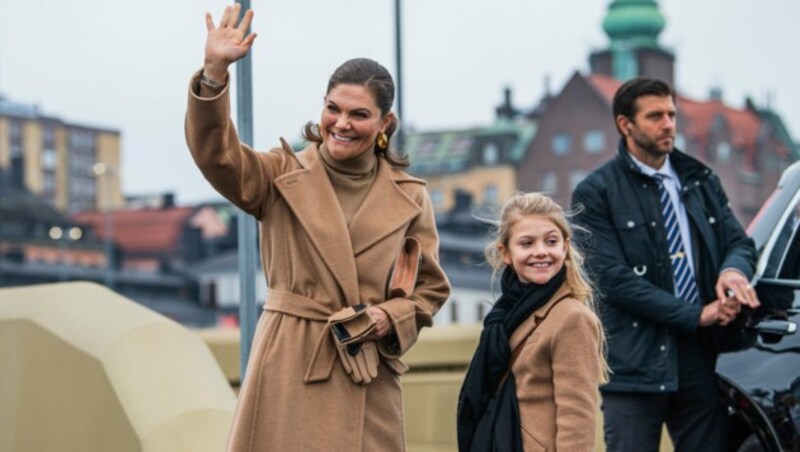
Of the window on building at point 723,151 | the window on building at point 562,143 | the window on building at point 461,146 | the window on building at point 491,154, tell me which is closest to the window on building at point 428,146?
the window on building at point 461,146

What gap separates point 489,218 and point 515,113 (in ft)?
352

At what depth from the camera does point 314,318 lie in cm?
440

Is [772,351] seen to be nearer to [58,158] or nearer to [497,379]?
[497,379]

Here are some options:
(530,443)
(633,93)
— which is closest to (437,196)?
(633,93)

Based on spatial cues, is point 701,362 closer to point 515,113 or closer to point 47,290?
point 47,290

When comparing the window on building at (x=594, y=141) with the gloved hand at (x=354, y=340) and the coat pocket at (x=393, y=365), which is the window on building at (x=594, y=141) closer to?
the coat pocket at (x=393, y=365)

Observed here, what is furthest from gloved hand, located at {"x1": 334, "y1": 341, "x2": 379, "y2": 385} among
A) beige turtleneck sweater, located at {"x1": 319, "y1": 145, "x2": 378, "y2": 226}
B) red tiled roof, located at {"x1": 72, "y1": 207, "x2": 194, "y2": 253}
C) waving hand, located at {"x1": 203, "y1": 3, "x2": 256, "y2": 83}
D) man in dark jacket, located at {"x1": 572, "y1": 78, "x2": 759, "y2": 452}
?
red tiled roof, located at {"x1": 72, "y1": 207, "x2": 194, "y2": 253}

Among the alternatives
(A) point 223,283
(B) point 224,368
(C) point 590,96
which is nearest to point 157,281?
(A) point 223,283

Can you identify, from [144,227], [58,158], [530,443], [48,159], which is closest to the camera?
[530,443]

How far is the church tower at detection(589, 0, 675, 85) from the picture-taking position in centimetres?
10450

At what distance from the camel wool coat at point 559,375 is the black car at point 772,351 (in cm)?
112

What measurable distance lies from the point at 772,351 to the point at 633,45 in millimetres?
102225

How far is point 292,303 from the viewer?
Result: 441 centimetres

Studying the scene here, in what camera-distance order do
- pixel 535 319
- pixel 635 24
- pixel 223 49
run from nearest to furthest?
1. pixel 223 49
2. pixel 535 319
3. pixel 635 24
